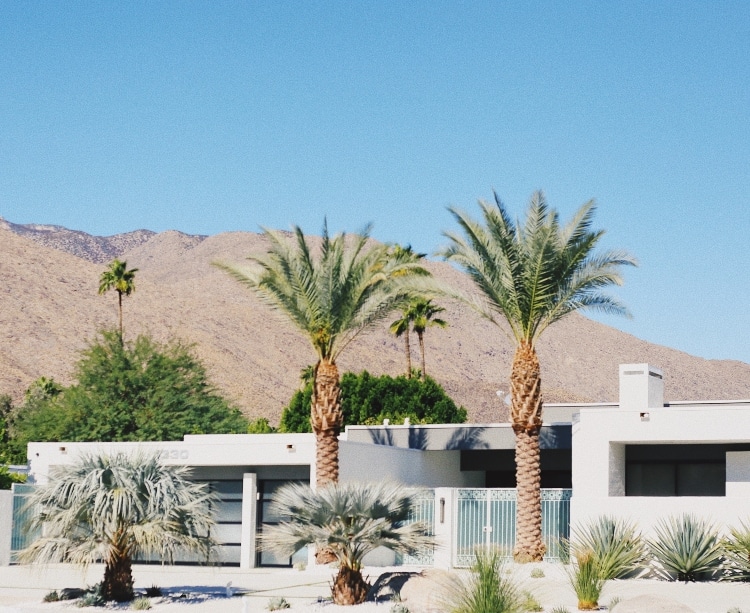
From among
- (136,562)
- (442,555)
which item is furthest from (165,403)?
(442,555)

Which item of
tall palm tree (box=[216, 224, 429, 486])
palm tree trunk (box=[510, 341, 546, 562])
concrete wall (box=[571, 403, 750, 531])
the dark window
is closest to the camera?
concrete wall (box=[571, 403, 750, 531])

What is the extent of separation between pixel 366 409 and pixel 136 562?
24.7 m

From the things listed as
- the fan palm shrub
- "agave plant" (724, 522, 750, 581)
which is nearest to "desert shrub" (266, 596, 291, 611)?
the fan palm shrub

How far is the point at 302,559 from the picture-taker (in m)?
35.5

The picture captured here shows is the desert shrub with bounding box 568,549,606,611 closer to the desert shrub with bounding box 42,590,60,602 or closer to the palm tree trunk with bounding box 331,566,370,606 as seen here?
the palm tree trunk with bounding box 331,566,370,606

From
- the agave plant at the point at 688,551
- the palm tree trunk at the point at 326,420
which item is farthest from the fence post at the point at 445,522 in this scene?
the agave plant at the point at 688,551

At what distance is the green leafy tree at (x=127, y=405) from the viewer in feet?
183

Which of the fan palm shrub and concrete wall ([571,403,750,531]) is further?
concrete wall ([571,403,750,531])

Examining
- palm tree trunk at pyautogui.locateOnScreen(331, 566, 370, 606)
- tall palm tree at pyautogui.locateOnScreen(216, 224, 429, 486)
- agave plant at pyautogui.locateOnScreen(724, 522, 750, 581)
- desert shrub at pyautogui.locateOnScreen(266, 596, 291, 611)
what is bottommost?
desert shrub at pyautogui.locateOnScreen(266, 596, 291, 611)

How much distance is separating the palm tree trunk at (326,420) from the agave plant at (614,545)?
6.96 metres

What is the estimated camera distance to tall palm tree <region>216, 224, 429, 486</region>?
32094 millimetres

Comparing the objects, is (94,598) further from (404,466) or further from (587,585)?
(404,466)

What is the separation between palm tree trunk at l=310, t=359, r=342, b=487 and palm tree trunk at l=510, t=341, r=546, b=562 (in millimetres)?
4667

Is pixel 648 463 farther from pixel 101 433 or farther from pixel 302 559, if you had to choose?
pixel 101 433
